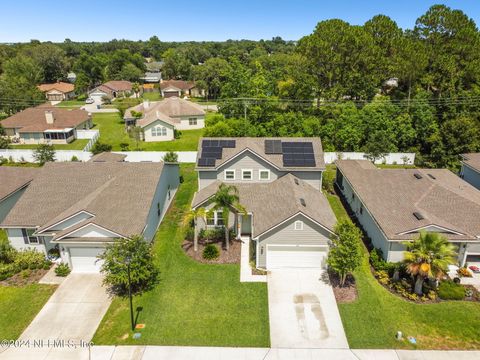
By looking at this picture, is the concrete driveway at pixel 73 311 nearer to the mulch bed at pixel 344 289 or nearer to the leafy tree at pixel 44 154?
the mulch bed at pixel 344 289

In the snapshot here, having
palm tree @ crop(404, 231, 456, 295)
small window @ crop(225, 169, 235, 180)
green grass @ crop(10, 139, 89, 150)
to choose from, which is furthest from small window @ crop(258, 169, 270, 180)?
green grass @ crop(10, 139, 89, 150)

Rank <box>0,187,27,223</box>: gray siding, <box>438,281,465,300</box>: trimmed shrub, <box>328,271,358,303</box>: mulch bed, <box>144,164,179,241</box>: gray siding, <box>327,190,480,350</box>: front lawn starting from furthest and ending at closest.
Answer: <box>0,187,27,223</box>: gray siding → <box>144,164,179,241</box>: gray siding → <box>328,271,358,303</box>: mulch bed → <box>438,281,465,300</box>: trimmed shrub → <box>327,190,480,350</box>: front lawn

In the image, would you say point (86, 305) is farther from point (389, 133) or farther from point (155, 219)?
point (389, 133)

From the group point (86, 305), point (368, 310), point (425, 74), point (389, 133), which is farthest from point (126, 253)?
point (425, 74)

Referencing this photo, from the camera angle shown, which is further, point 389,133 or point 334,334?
point 389,133

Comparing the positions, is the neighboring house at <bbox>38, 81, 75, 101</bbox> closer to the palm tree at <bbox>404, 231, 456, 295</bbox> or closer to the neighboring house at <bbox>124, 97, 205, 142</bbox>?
the neighboring house at <bbox>124, 97, 205, 142</bbox>

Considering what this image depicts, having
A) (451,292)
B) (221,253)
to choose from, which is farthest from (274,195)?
(451,292)

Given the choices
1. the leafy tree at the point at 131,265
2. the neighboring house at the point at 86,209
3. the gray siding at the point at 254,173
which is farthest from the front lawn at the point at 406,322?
the neighboring house at the point at 86,209
